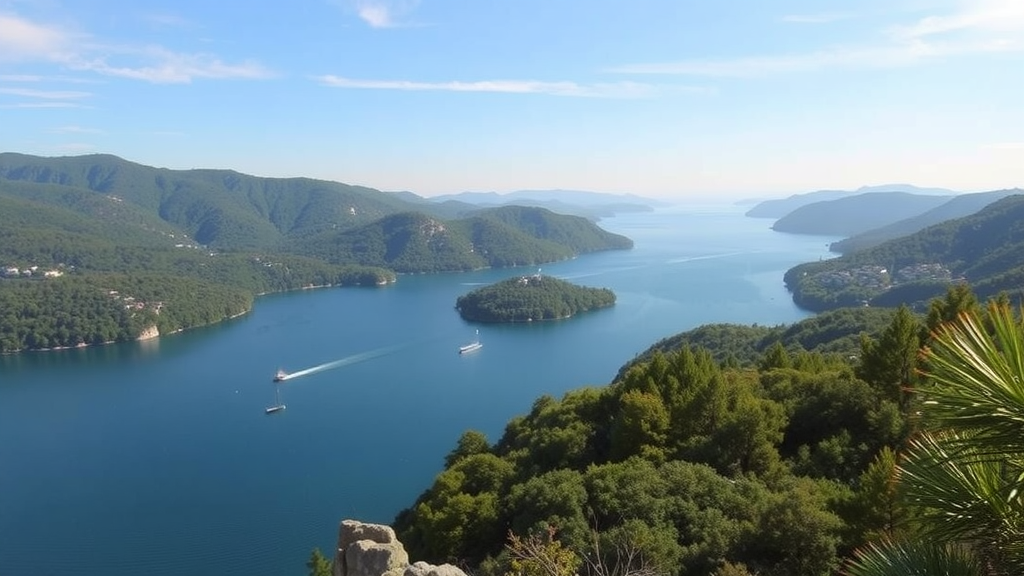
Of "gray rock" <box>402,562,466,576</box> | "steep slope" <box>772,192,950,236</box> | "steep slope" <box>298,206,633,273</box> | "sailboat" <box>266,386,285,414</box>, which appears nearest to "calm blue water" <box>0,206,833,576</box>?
"sailboat" <box>266,386,285,414</box>

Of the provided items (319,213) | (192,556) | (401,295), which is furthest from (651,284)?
(319,213)

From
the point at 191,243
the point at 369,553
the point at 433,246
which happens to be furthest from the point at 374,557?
the point at 191,243

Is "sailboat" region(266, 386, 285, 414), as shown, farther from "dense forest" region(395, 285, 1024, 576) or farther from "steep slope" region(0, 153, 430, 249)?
"steep slope" region(0, 153, 430, 249)

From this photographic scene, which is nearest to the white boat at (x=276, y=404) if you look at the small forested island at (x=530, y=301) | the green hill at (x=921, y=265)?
the small forested island at (x=530, y=301)

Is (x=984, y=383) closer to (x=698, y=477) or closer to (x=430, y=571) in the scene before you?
(x=430, y=571)

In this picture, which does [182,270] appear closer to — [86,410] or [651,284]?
[86,410]

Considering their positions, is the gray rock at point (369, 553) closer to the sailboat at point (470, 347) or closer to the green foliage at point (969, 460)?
the green foliage at point (969, 460)
